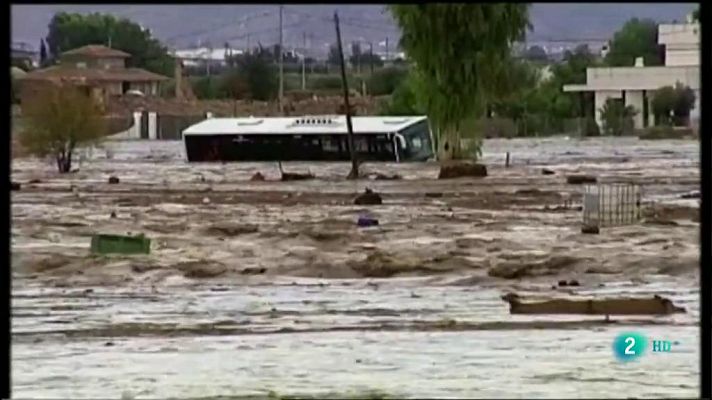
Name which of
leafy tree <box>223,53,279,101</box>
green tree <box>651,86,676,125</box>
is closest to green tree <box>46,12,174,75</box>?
leafy tree <box>223,53,279,101</box>

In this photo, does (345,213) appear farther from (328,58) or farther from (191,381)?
(191,381)

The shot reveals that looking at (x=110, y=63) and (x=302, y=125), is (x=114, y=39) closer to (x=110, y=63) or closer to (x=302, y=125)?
(x=110, y=63)

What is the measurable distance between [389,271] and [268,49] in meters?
12.6

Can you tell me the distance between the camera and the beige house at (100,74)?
16369 mm

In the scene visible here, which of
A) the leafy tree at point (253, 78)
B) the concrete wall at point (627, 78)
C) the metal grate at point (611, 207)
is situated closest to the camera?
the metal grate at point (611, 207)

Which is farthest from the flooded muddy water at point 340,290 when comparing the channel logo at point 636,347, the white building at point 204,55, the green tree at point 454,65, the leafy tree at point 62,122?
the white building at point 204,55

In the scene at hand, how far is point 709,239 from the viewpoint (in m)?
2.12

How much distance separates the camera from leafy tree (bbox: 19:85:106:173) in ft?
61.5

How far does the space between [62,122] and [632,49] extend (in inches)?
357

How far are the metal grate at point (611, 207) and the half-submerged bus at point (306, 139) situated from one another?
695cm

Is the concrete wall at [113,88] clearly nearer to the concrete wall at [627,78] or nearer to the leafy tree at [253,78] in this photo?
the leafy tree at [253,78]

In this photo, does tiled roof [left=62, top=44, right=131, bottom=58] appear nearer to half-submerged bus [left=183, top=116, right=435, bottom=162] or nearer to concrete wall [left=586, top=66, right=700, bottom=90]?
half-submerged bus [left=183, top=116, right=435, bottom=162]

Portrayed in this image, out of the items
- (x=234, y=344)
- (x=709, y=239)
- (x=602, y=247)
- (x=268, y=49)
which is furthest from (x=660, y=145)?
(x=709, y=239)

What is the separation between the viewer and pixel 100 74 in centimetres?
1902
